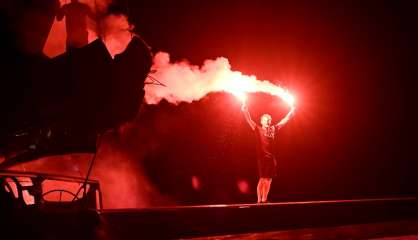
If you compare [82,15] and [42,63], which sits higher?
[82,15]

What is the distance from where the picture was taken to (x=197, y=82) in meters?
12.0

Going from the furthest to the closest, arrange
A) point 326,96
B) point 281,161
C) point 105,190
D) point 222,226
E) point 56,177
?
point 326,96, point 281,161, point 105,190, point 222,226, point 56,177

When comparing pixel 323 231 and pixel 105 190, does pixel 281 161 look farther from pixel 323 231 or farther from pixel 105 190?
pixel 323 231

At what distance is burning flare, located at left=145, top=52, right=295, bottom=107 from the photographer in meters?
11.5

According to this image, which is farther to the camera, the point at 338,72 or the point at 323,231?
the point at 338,72

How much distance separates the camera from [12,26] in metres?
6.39

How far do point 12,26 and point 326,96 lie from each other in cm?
1380

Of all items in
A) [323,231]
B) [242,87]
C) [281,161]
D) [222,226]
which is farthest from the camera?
[281,161]

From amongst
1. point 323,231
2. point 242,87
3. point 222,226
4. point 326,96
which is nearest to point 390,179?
point 326,96

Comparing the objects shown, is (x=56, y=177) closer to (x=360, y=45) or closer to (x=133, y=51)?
(x=133, y=51)

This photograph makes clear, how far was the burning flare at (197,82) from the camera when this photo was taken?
11539 millimetres

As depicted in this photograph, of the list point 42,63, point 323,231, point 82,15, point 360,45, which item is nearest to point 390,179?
point 360,45

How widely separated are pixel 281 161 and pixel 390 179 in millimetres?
5350

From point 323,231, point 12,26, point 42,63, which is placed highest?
point 12,26
